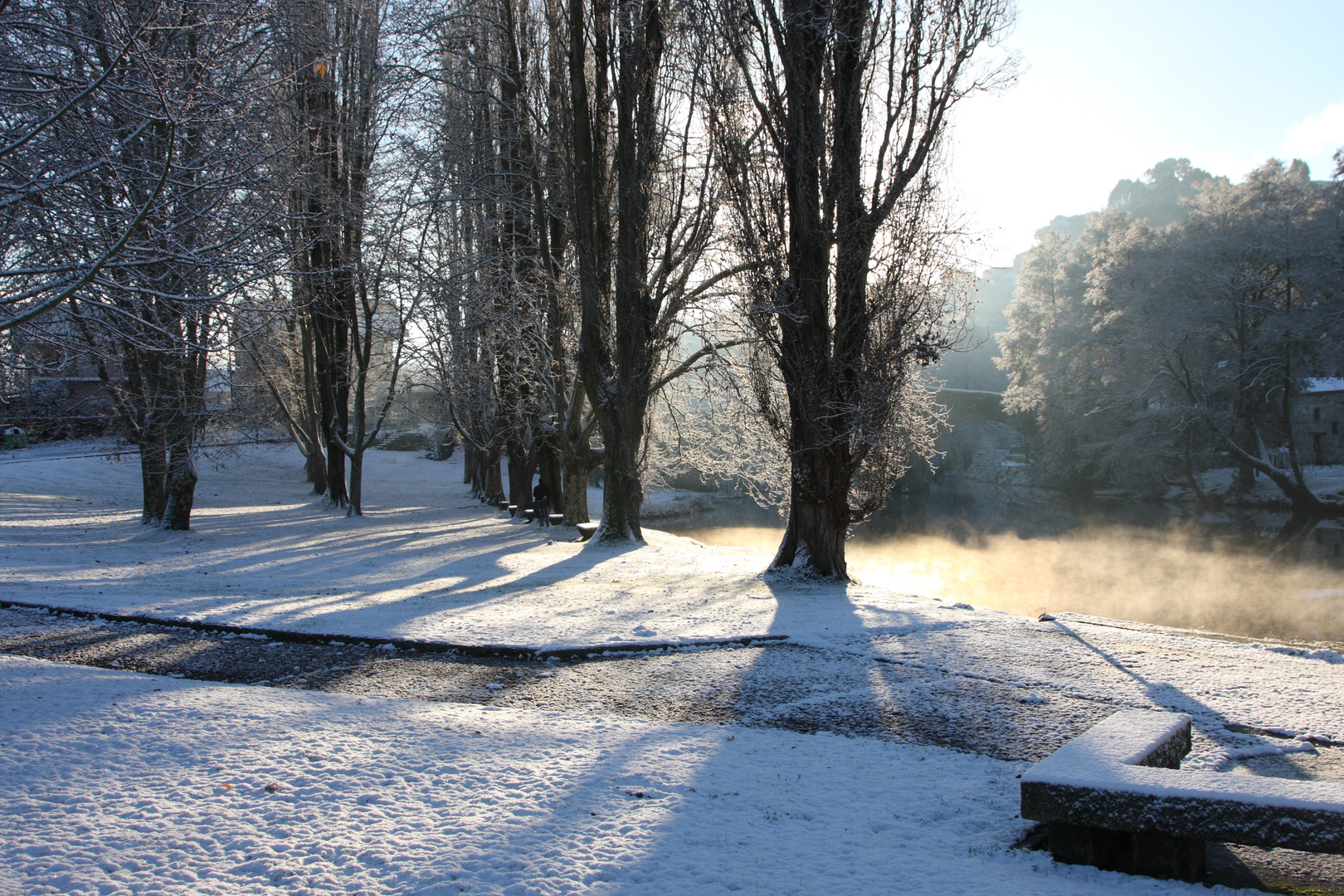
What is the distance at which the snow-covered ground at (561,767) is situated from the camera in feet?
9.14

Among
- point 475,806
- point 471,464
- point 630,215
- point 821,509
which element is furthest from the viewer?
point 471,464

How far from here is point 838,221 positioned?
959 cm

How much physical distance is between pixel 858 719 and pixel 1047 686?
5.04 feet

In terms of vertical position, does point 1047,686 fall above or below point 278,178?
below

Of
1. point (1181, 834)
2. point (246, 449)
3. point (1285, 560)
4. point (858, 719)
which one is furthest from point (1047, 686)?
point (246, 449)

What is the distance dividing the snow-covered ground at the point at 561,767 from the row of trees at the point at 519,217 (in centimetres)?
270

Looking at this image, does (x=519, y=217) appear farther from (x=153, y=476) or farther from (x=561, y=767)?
(x=561, y=767)

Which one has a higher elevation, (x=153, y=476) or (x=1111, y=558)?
(x=153, y=476)

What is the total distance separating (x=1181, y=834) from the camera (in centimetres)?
266

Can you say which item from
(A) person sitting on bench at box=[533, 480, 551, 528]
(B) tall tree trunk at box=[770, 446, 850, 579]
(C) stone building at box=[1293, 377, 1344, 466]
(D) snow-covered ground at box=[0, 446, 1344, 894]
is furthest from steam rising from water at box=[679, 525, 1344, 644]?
(C) stone building at box=[1293, 377, 1344, 466]

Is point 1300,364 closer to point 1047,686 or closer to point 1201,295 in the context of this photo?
point 1201,295

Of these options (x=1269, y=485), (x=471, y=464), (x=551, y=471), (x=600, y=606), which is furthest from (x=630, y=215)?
(x=1269, y=485)

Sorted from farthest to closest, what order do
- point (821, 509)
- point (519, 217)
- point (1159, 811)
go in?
1. point (519, 217)
2. point (821, 509)
3. point (1159, 811)

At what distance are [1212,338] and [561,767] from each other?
32584 millimetres
